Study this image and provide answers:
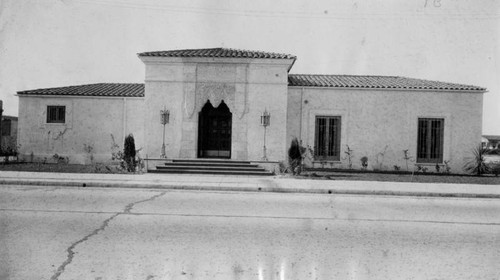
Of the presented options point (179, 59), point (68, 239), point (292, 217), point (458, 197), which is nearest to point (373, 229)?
point (292, 217)

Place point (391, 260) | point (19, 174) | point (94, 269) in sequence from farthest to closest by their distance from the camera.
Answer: point (19, 174), point (391, 260), point (94, 269)

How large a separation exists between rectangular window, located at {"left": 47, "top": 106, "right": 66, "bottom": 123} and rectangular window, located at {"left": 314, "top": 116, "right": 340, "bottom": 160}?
13700 millimetres

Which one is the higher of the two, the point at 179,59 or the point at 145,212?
the point at 179,59

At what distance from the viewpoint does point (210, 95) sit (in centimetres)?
1895

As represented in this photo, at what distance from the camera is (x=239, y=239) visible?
6.00 m

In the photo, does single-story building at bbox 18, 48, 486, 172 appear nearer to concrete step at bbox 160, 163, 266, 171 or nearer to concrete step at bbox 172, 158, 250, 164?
concrete step at bbox 172, 158, 250, 164

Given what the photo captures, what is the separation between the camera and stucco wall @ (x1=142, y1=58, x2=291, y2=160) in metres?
18.9

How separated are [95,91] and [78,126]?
2.18 metres

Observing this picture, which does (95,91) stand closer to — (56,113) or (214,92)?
(56,113)

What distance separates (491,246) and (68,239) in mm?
6087

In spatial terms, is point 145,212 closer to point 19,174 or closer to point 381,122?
point 19,174

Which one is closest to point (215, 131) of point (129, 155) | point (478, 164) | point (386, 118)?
point (129, 155)

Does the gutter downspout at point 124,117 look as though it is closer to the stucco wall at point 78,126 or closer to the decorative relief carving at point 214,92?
the stucco wall at point 78,126

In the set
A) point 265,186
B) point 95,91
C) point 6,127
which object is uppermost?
point 95,91
